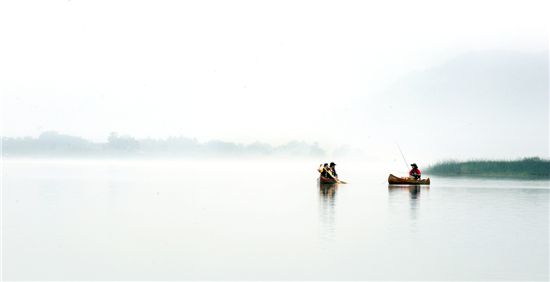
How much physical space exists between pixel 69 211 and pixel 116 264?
506 inches

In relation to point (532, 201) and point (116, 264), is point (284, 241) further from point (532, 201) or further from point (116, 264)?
point (532, 201)

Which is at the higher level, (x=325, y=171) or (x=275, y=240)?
(x=325, y=171)

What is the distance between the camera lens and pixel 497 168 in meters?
59.7

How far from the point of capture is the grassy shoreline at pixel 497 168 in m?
57.8

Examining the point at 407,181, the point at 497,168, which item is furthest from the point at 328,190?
the point at 497,168

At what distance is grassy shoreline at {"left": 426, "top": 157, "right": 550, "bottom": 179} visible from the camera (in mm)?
57812

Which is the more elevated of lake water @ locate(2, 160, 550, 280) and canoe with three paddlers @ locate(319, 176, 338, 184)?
canoe with three paddlers @ locate(319, 176, 338, 184)

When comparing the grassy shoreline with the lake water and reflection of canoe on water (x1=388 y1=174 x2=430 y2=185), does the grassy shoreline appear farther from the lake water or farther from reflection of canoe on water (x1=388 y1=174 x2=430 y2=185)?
the lake water

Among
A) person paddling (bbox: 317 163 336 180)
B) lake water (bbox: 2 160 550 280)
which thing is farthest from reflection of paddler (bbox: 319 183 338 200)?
lake water (bbox: 2 160 550 280)

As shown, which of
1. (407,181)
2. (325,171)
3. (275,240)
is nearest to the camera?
(275,240)

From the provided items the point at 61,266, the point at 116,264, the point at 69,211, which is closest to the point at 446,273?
the point at 116,264

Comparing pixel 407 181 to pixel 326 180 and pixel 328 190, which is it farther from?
pixel 328 190

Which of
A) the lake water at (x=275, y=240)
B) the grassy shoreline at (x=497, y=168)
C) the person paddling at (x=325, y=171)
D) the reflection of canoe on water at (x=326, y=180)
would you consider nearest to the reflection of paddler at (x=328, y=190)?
the reflection of canoe on water at (x=326, y=180)

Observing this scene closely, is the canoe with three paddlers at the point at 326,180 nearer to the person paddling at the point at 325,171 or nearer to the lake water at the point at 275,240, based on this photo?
the person paddling at the point at 325,171
